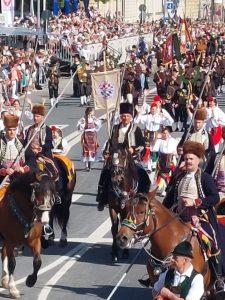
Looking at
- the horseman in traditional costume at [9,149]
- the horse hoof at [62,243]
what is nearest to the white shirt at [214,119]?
the horse hoof at [62,243]

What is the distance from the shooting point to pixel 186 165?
1245 centimetres

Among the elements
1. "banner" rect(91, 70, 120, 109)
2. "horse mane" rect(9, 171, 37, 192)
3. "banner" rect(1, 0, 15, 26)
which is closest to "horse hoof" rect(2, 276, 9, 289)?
"horse mane" rect(9, 171, 37, 192)

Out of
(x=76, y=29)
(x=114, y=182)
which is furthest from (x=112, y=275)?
(x=76, y=29)

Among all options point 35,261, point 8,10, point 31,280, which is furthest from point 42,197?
point 8,10

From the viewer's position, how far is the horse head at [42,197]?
13.0m

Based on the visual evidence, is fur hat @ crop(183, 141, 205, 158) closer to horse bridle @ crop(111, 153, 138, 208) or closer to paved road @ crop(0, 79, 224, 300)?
paved road @ crop(0, 79, 224, 300)

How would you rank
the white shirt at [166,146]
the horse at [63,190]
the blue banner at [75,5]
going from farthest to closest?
the blue banner at [75,5] < the white shirt at [166,146] < the horse at [63,190]

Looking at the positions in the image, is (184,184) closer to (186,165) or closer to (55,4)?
(186,165)

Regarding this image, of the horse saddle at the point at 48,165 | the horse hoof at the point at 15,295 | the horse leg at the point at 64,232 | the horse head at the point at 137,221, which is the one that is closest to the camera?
the horse head at the point at 137,221

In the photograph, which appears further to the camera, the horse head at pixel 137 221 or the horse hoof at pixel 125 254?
the horse hoof at pixel 125 254

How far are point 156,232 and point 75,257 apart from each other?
4667 millimetres

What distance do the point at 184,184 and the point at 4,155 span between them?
3.41m

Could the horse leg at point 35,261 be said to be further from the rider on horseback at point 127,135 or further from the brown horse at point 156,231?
the rider on horseback at point 127,135

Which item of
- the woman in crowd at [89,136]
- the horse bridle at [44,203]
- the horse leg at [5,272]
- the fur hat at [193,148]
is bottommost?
the woman in crowd at [89,136]
